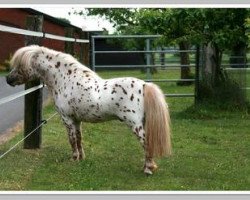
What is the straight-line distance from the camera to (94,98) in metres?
6.11

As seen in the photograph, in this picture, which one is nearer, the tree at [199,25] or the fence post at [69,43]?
the fence post at [69,43]

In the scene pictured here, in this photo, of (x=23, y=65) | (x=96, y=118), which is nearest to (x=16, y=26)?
(x=23, y=65)

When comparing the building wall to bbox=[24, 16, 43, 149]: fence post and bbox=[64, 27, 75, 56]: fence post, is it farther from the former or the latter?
bbox=[24, 16, 43, 149]: fence post

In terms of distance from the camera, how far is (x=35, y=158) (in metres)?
6.73

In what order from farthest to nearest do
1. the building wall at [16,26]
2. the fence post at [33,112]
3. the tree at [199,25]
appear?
the building wall at [16,26] < the tree at [199,25] < the fence post at [33,112]

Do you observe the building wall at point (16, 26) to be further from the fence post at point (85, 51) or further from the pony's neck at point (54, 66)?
the pony's neck at point (54, 66)

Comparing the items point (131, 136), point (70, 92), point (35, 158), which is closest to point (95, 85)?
point (70, 92)

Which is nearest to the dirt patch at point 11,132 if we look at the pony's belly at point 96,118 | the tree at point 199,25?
the pony's belly at point 96,118

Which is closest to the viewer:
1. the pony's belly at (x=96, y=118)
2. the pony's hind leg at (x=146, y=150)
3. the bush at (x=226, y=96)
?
the pony's hind leg at (x=146, y=150)

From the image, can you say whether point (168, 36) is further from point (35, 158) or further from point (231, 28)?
point (35, 158)

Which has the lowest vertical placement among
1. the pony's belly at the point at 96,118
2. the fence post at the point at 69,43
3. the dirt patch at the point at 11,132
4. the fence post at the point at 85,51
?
the dirt patch at the point at 11,132

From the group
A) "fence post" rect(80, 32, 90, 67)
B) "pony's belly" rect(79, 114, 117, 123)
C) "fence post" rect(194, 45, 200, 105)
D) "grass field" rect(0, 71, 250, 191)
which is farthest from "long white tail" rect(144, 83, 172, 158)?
"fence post" rect(80, 32, 90, 67)

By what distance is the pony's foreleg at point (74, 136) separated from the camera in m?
6.52

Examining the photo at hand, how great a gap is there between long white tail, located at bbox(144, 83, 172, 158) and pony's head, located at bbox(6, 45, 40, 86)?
1.48 m
